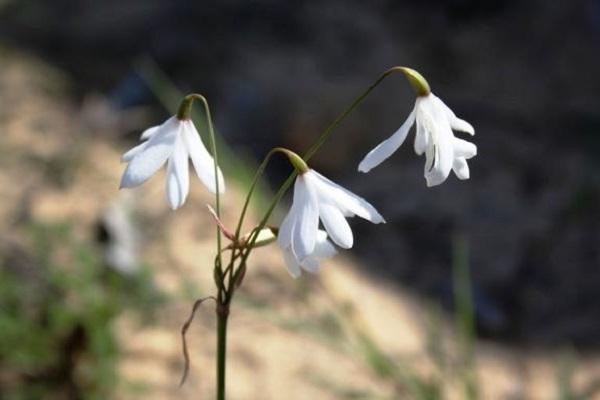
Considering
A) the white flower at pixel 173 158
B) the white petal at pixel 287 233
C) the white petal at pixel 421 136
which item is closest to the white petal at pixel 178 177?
the white flower at pixel 173 158

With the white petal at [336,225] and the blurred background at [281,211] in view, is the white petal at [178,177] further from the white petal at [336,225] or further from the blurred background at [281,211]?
the blurred background at [281,211]

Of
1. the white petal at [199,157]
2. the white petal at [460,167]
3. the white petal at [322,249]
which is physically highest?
the white petal at [199,157]

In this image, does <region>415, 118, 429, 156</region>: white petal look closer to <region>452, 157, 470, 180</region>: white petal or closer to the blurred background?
<region>452, 157, 470, 180</region>: white petal

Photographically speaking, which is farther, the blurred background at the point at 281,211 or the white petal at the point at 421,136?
the blurred background at the point at 281,211

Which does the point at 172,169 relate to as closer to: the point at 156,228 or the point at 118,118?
the point at 156,228

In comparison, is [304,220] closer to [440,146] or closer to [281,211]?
[440,146]

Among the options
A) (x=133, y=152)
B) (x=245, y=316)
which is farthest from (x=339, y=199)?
(x=245, y=316)

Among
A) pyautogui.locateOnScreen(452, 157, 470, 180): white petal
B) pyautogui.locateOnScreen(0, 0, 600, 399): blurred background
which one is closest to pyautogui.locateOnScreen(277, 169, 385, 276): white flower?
pyautogui.locateOnScreen(452, 157, 470, 180): white petal
